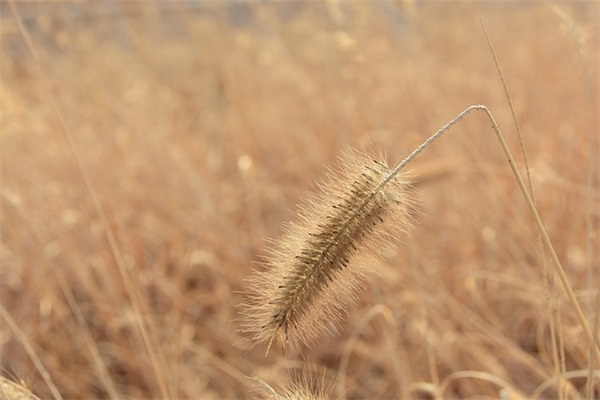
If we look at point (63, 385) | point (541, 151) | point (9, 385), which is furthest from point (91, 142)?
point (9, 385)

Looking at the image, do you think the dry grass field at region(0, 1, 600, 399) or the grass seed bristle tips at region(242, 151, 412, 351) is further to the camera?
the dry grass field at region(0, 1, 600, 399)

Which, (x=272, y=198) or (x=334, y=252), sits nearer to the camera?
(x=334, y=252)

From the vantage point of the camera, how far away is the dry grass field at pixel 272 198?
231cm

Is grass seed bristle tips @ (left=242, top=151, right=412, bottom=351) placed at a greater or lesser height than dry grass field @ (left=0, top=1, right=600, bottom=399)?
greater

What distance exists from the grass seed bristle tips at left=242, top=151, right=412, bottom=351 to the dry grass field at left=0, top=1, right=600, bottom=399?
1.39ft

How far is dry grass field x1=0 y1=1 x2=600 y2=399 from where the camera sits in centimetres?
231

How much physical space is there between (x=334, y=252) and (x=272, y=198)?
2.75m

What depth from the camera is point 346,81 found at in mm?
4273

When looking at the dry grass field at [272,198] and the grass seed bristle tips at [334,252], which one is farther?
the dry grass field at [272,198]

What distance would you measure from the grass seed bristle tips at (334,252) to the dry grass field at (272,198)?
42cm

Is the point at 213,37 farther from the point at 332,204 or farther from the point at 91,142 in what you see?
the point at 332,204

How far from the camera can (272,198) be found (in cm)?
365

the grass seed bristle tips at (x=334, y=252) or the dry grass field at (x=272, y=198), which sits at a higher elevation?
the grass seed bristle tips at (x=334, y=252)

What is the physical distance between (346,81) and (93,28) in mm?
2221
